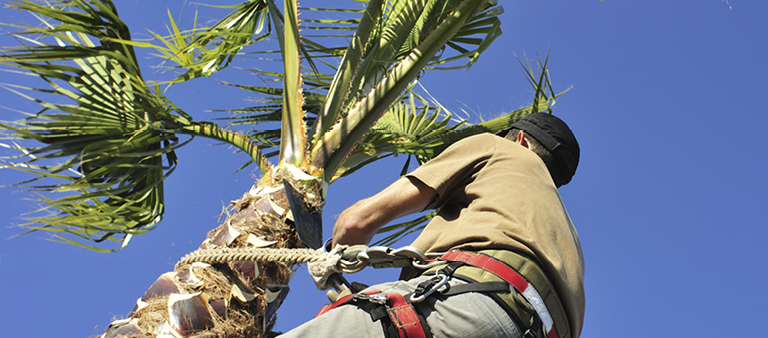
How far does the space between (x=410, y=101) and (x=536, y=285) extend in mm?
3032

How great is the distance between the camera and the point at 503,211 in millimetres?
1788

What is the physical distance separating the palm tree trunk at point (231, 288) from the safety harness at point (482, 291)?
698 mm

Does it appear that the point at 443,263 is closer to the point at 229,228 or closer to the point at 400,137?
the point at 229,228

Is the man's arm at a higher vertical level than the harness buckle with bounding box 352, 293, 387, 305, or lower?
higher

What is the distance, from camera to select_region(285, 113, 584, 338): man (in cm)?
149

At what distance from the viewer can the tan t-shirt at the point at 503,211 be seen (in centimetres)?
174

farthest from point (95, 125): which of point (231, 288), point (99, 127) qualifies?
point (231, 288)

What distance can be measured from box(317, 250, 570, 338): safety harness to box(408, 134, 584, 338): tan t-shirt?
0.19 ft

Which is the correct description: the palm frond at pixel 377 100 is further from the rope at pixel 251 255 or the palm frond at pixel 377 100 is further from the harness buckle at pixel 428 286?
the harness buckle at pixel 428 286

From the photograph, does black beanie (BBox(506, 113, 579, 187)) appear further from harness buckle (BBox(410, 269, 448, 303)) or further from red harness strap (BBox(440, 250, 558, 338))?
harness buckle (BBox(410, 269, 448, 303))

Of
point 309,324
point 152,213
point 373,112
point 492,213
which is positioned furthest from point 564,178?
point 152,213

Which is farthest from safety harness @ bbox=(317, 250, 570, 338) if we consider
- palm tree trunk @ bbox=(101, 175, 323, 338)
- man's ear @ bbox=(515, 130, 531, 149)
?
man's ear @ bbox=(515, 130, 531, 149)

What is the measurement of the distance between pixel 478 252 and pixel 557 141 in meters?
0.94

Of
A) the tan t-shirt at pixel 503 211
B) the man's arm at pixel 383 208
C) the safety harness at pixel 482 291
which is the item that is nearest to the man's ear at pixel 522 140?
the tan t-shirt at pixel 503 211
